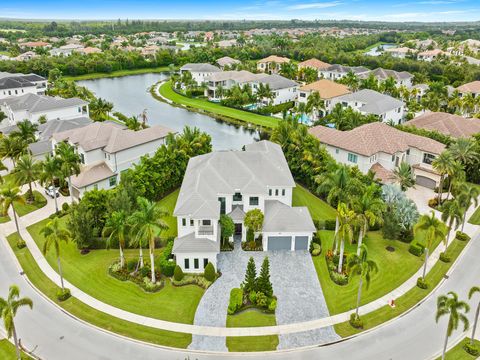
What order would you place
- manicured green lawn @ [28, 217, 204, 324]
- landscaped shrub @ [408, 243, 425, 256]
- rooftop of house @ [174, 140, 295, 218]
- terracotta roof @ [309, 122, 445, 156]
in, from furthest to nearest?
terracotta roof @ [309, 122, 445, 156], landscaped shrub @ [408, 243, 425, 256], rooftop of house @ [174, 140, 295, 218], manicured green lawn @ [28, 217, 204, 324]

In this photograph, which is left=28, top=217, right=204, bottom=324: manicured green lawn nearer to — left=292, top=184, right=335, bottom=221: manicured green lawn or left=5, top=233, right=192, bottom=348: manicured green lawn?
Answer: left=5, top=233, right=192, bottom=348: manicured green lawn

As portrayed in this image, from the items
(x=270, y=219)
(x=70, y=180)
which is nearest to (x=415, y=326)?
(x=270, y=219)

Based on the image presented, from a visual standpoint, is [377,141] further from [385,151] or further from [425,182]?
[425,182]

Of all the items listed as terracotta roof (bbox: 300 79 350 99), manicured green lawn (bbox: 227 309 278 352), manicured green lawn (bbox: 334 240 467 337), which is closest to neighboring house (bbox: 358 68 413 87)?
terracotta roof (bbox: 300 79 350 99)

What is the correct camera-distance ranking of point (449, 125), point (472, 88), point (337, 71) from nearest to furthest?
point (449, 125) < point (472, 88) < point (337, 71)

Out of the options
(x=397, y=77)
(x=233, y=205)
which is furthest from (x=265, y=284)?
(x=397, y=77)

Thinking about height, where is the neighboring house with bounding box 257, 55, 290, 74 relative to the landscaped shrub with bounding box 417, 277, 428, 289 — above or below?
above
